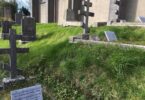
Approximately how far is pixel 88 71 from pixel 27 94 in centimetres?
170

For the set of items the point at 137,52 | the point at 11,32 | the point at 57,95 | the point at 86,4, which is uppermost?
the point at 86,4

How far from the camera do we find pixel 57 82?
6.39m

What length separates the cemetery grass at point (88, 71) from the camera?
18.2ft

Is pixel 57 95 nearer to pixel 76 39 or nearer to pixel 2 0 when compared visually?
pixel 76 39

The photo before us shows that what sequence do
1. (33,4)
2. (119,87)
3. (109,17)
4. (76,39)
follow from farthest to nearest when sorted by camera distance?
(33,4)
(109,17)
(76,39)
(119,87)

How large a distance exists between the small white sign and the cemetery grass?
631 mm

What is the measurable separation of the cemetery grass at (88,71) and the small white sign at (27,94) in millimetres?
631

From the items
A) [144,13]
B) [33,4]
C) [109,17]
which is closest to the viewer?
[144,13]

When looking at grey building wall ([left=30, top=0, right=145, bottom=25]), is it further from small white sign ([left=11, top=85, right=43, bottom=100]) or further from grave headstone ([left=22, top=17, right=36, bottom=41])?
small white sign ([left=11, top=85, right=43, bottom=100])

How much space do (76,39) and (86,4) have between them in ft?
4.35

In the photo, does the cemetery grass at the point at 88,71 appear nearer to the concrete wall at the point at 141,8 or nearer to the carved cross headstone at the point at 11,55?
the carved cross headstone at the point at 11,55

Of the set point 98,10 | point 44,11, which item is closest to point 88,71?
point 98,10

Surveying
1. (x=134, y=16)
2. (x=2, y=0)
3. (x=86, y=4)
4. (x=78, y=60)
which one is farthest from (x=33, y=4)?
(x=78, y=60)

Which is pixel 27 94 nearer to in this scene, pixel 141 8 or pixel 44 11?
pixel 141 8
